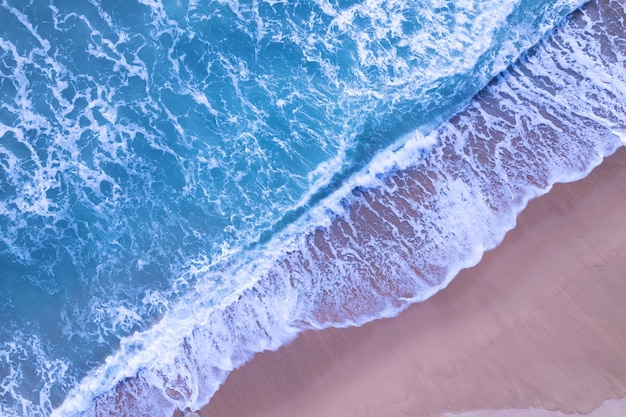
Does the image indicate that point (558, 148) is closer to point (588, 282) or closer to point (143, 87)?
point (588, 282)

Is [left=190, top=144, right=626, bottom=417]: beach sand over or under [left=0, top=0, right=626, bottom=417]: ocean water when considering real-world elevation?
under

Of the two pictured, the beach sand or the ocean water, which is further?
the ocean water

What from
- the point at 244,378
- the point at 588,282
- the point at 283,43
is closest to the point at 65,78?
the point at 283,43

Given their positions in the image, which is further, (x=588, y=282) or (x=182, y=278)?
(x=182, y=278)

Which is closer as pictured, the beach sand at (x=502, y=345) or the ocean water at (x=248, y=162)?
the beach sand at (x=502, y=345)

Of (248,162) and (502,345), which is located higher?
(248,162)
